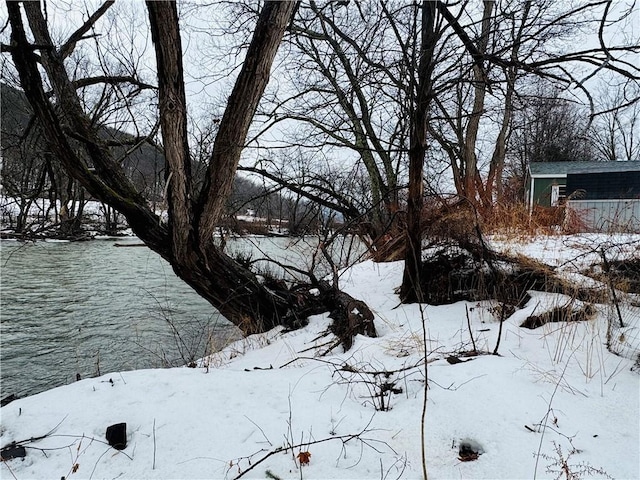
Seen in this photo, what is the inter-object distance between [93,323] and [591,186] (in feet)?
58.1

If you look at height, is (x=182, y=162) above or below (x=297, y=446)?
above

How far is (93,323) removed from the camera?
580 centimetres

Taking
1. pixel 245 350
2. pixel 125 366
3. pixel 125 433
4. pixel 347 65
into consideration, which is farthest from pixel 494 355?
pixel 347 65

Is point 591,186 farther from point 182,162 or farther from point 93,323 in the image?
point 93,323

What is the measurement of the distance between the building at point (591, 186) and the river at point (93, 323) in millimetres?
6827

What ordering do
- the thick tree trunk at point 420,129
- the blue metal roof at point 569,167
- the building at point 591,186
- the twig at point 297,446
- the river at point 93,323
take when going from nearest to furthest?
the twig at point 297,446
the thick tree trunk at point 420,129
the river at point 93,323
the building at point 591,186
the blue metal roof at point 569,167

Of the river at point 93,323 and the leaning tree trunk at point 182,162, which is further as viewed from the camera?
the river at point 93,323

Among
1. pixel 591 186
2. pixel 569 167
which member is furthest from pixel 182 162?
pixel 569 167

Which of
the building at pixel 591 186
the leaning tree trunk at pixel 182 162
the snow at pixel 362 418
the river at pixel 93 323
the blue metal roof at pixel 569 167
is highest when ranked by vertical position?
the blue metal roof at pixel 569 167

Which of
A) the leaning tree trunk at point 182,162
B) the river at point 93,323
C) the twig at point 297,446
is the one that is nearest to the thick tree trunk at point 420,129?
the leaning tree trunk at point 182,162

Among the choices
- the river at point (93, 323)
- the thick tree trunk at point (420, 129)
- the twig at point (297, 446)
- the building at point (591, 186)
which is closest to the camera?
the twig at point (297, 446)

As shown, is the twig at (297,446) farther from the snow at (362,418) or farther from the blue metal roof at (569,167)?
the blue metal roof at (569,167)

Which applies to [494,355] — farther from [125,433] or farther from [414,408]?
[125,433]

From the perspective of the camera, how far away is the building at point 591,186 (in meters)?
12.0
